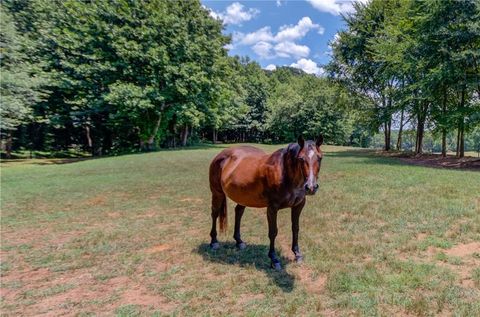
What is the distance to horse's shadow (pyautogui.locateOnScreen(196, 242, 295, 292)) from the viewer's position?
4139mm

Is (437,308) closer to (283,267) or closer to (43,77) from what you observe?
(283,267)

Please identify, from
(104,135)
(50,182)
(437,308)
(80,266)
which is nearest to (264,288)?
(437,308)

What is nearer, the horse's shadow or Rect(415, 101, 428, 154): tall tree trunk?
the horse's shadow

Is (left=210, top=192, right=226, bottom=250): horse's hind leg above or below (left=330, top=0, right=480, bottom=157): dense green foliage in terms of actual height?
below

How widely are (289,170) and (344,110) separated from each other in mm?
28060

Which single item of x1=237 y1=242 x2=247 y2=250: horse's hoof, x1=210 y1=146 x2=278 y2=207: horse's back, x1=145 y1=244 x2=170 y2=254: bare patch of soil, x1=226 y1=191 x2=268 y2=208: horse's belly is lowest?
x1=145 y1=244 x2=170 y2=254: bare patch of soil

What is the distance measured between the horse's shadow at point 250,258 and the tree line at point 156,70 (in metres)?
15.6

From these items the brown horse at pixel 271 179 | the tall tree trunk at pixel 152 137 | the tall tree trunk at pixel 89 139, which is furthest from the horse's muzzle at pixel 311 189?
the tall tree trunk at pixel 89 139

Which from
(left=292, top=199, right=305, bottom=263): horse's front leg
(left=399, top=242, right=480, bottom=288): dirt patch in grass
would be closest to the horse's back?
(left=292, top=199, right=305, bottom=263): horse's front leg

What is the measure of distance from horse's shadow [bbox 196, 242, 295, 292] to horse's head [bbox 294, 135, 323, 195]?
57.0 inches

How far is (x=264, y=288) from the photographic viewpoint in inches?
154

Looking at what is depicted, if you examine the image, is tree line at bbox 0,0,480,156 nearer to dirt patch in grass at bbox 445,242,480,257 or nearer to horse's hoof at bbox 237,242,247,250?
dirt patch in grass at bbox 445,242,480,257

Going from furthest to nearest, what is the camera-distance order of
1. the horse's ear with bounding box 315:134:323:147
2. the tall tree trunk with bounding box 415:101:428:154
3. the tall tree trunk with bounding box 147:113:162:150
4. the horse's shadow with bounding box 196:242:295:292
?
the tall tree trunk with bounding box 147:113:162:150 < the tall tree trunk with bounding box 415:101:428:154 < the horse's shadow with bounding box 196:242:295:292 < the horse's ear with bounding box 315:134:323:147

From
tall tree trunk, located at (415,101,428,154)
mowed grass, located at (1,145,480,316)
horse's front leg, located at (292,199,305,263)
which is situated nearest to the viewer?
mowed grass, located at (1,145,480,316)
